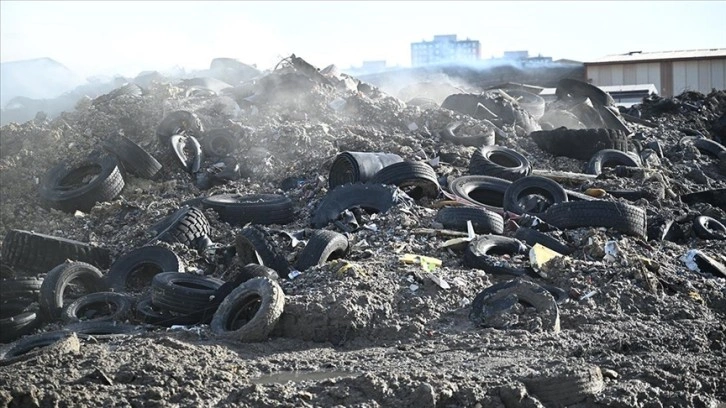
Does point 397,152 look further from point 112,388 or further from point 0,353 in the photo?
point 112,388

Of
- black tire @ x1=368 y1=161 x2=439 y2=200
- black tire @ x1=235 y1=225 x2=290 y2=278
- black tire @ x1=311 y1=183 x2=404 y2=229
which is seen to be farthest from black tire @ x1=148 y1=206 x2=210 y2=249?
black tire @ x1=368 y1=161 x2=439 y2=200

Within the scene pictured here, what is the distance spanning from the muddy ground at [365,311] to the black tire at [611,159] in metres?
0.42

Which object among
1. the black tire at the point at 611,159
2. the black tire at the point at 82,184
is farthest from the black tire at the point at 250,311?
the black tire at the point at 611,159

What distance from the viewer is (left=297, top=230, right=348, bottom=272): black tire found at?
8867 mm

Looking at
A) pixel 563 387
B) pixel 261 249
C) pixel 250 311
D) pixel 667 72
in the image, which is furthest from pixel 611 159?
pixel 667 72

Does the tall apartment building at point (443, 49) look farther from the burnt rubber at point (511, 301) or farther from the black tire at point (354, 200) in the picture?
the burnt rubber at point (511, 301)

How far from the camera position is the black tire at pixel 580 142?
15.2 m

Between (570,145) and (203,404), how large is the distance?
11047 millimetres

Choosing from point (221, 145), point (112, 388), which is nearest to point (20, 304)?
point (112, 388)

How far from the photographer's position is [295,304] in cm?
728

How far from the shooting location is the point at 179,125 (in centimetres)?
1418

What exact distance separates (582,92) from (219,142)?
29.6 feet

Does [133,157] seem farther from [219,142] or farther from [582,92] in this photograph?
[582,92]

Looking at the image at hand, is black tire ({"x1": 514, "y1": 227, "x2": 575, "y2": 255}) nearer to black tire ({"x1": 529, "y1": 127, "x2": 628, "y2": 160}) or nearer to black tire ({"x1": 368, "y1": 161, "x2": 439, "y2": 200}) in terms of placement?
black tire ({"x1": 368, "y1": 161, "x2": 439, "y2": 200})
